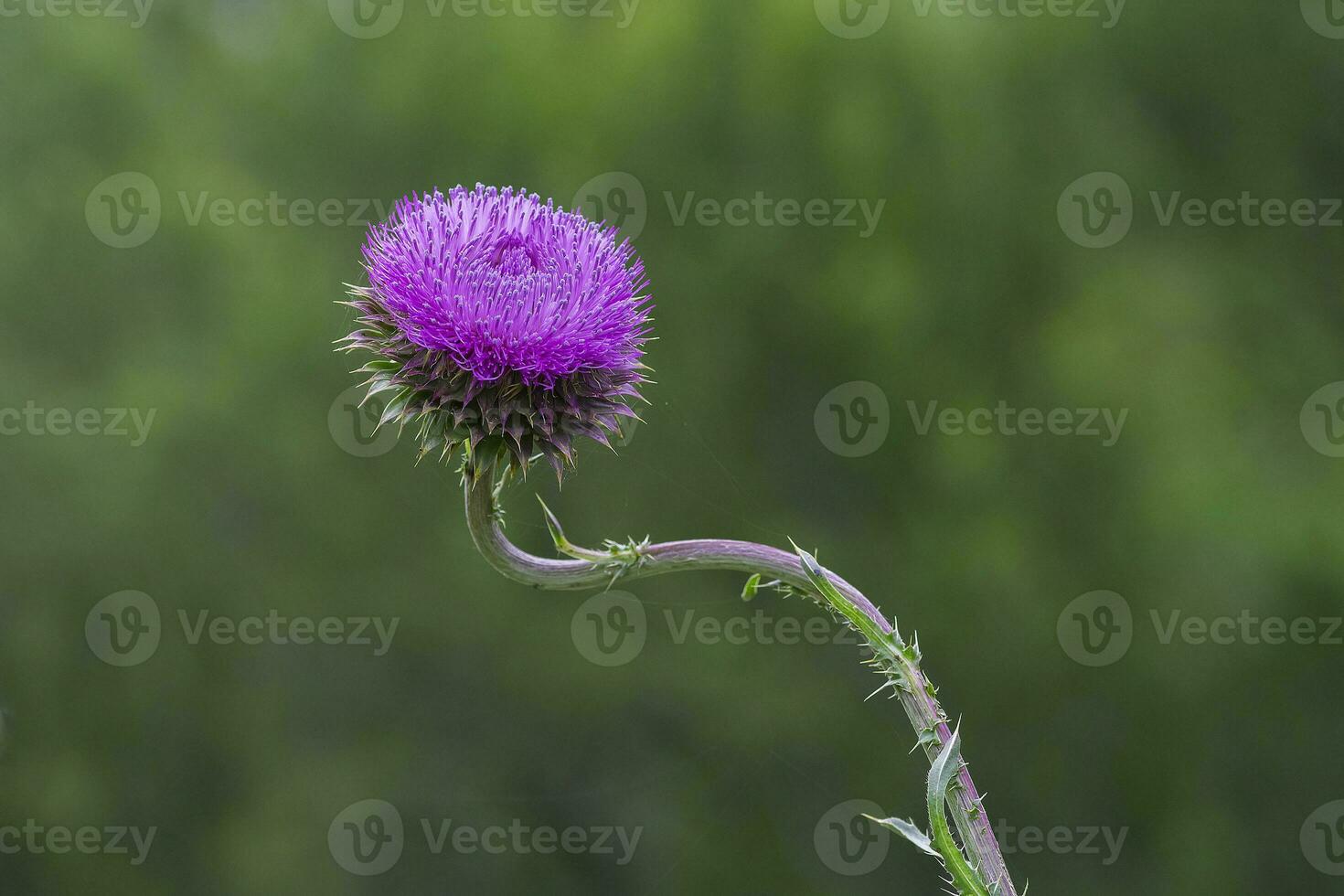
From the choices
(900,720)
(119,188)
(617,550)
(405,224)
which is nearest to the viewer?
(617,550)

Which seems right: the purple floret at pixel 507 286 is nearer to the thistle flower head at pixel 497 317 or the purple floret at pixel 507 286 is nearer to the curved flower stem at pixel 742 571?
the thistle flower head at pixel 497 317

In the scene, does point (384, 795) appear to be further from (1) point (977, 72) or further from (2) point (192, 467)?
(1) point (977, 72)

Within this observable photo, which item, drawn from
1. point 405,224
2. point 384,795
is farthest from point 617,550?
point 384,795

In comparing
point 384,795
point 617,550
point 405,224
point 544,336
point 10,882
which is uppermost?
point 405,224

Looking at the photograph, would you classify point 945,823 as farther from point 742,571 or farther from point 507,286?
point 507,286

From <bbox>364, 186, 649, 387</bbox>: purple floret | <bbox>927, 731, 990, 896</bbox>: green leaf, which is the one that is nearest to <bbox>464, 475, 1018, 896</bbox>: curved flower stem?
<bbox>927, 731, 990, 896</bbox>: green leaf

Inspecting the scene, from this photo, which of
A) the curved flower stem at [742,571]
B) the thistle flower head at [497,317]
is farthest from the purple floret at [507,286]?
the curved flower stem at [742,571]
